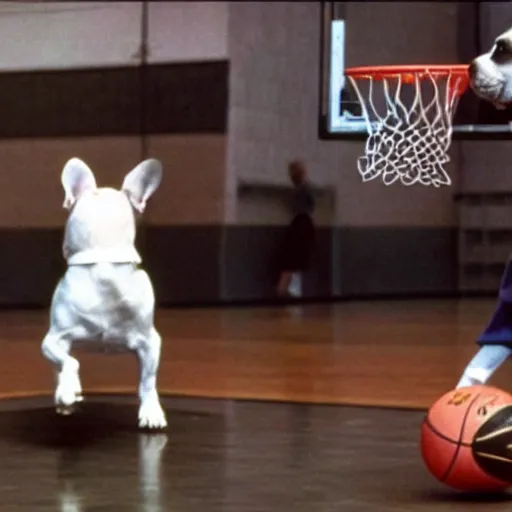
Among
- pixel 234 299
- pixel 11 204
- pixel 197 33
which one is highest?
pixel 197 33

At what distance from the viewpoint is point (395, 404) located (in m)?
6.03

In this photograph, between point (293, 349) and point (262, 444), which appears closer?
point (262, 444)

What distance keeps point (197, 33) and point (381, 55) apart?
311 cm

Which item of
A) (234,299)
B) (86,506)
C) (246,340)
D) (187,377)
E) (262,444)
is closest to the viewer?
(86,506)

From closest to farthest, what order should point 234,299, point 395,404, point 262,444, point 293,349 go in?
1. point 262,444
2. point 395,404
3. point 293,349
4. point 234,299

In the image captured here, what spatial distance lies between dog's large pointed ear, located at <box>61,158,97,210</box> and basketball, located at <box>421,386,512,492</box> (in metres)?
1.85

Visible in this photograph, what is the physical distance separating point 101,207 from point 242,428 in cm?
106

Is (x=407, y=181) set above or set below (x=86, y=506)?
above

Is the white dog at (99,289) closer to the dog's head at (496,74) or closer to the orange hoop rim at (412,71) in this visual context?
the orange hoop rim at (412,71)

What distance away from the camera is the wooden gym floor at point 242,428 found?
12.7 feet

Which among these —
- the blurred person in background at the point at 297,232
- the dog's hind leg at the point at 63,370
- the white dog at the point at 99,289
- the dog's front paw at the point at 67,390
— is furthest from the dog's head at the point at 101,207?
the blurred person in background at the point at 297,232

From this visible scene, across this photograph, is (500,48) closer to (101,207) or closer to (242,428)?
(101,207)

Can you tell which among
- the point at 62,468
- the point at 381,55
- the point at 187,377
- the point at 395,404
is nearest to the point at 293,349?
the point at 187,377

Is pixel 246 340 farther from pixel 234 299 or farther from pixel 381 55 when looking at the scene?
pixel 381 55
